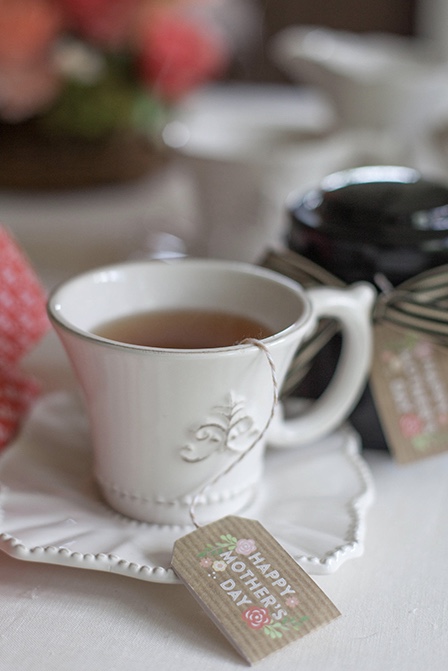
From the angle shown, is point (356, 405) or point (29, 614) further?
point (356, 405)

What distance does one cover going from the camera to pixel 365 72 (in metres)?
0.93

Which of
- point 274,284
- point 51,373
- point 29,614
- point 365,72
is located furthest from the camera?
point 365,72

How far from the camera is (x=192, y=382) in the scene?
1.45 ft

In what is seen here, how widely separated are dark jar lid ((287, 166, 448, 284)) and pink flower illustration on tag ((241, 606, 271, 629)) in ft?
0.80

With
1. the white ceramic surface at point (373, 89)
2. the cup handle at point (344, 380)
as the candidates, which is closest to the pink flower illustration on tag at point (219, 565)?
the cup handle at point (344, 380)

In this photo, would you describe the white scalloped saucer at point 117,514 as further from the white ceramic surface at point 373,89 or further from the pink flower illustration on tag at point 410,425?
the white ceramic surface at point 373,89

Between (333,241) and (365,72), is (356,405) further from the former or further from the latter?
(365,72)

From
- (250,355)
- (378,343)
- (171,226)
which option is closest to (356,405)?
(378,343)

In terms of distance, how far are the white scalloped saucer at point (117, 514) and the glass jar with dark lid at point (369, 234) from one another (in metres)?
0.05

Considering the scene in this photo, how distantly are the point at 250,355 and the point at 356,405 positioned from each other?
0.55 ft

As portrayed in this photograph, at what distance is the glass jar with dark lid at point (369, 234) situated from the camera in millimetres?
541

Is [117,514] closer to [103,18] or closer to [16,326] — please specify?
[16,326]

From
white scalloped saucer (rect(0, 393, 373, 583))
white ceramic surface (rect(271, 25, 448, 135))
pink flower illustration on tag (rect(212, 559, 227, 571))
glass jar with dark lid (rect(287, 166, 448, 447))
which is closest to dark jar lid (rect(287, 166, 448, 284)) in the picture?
glass jar with dark lid (rect(287, 166, 448, 447))

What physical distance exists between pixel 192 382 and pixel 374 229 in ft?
0.60
